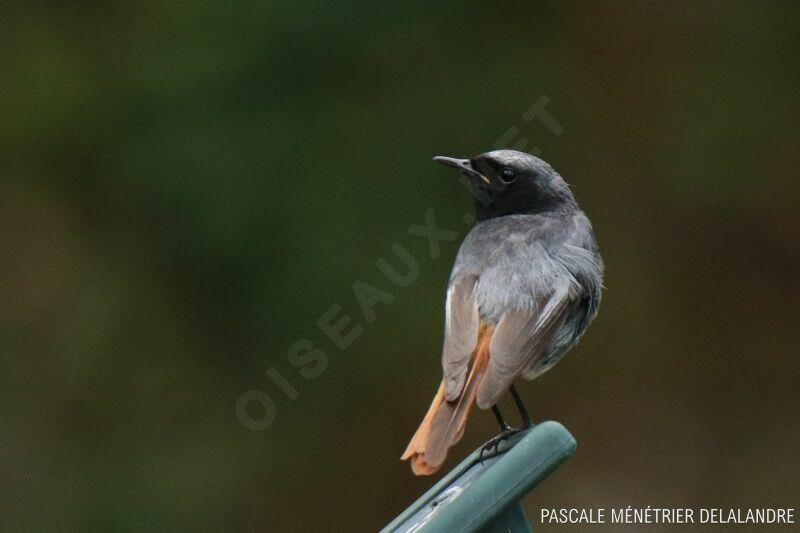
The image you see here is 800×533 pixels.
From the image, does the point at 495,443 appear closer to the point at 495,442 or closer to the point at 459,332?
the point at 495,442

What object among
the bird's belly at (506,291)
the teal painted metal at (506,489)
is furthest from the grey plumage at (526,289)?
the teal painted metal at (506,489)

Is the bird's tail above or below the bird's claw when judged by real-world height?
above

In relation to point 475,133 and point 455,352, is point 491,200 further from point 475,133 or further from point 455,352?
point 475,133

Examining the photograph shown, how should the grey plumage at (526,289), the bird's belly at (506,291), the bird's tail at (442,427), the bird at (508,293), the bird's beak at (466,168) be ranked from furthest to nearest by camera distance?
1. the bird's beak at (466,168)
2. the bird's belly at (506,291)
3. the grey plumage at (526,289)
4. the bird at (508,293)
5. the bird's tail at (442,427)

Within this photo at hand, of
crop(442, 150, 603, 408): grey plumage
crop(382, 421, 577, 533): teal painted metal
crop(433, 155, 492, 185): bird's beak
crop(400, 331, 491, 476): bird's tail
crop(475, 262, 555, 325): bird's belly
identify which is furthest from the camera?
crop(433, 155, 492, 185): bird's beak

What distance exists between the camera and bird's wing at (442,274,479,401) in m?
3.89

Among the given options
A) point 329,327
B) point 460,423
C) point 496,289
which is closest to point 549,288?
point 496,289

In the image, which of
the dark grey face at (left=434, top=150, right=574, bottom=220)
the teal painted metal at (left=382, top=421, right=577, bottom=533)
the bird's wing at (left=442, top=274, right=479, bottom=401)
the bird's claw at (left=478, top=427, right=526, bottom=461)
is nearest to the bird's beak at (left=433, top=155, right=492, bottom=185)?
the dark grey face at (left=434, top=150, right=574, bottom=220)

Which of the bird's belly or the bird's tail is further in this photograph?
the bird's belly

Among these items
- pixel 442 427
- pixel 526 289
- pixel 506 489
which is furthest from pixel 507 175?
pixel 506 489

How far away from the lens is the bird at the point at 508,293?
150 inches

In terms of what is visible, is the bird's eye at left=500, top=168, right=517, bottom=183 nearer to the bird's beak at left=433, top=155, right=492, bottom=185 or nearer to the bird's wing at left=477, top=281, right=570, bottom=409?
the bird's beak at left=433, top=155, right=492, bottom=185

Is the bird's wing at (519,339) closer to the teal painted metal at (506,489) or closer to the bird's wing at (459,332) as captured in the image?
the bird's wing at (459,332)

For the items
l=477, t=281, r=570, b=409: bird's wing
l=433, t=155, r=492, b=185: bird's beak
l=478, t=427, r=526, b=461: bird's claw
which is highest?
l=433, t=155, r=492, b=185: bird's beak
